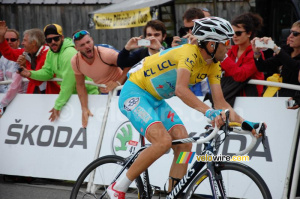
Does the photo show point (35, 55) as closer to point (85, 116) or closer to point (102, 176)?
point (85, 116)

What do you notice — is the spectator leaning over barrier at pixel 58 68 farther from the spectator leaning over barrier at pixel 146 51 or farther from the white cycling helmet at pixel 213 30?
the white cycling helmet at pixel 213 30

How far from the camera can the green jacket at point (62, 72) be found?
7852 mm

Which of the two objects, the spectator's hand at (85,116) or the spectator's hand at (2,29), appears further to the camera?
the spectator's hand at (2,29)

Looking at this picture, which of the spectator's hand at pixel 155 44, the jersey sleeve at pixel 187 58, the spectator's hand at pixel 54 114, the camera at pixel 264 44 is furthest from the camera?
the spectator's hand at pixel 54 114

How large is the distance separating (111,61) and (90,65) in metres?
0.30

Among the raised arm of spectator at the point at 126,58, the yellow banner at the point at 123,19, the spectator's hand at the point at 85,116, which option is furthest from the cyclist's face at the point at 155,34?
the yellow banner at the point at 123,19

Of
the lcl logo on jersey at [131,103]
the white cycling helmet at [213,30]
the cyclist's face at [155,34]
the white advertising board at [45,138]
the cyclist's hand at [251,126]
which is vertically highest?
the white cycling helmet at [213,30]

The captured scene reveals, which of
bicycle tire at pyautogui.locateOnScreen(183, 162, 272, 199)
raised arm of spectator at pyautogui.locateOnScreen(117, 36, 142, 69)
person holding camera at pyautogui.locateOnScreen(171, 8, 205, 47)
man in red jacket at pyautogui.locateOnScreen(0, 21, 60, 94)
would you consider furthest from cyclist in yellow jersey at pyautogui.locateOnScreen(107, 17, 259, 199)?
man in red jacket at pyautogui.locateOnScreen(0, 21, 60, 94)

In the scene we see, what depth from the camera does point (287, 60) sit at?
6160 mm

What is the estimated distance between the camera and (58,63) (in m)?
8.15

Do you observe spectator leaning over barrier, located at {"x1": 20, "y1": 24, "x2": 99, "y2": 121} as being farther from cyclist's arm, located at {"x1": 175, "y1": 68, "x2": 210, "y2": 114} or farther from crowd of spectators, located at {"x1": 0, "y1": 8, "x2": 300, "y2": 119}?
cyclist's arm, located at {"x1": 175, "y1": 68, "x2": 210, "y2": 114}

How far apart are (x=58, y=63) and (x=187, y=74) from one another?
375 centimetres

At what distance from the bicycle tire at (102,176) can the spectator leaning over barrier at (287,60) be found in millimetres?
2208

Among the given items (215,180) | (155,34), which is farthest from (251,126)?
(155,34)
